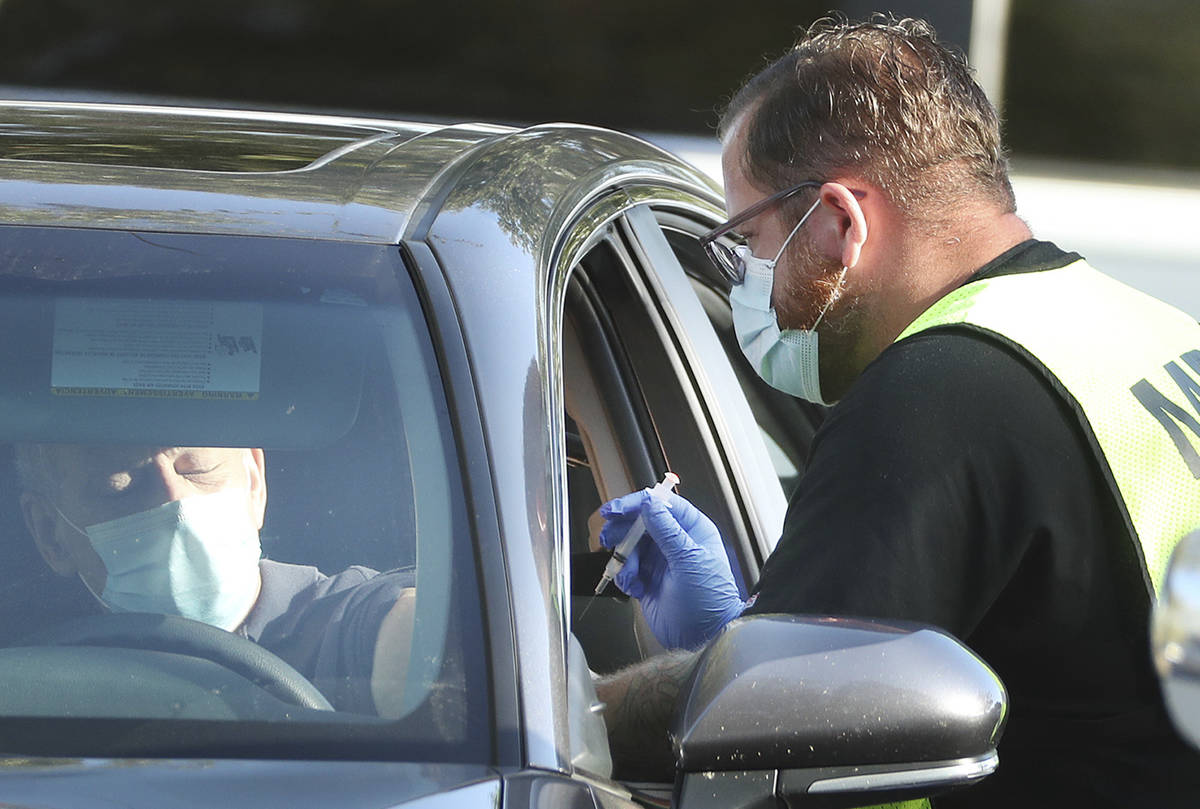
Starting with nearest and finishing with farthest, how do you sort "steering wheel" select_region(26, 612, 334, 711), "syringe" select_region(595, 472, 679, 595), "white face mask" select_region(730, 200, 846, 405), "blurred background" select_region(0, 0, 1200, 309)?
Answer: "steering wheel" select_region(26, 612, 334, 711) < "syringe" select_region(595, 472, 679, 595) < "white face mask" select_region(730, 200, 846, 405) < "blurred background" select_region(0, 0, 1200, 309)

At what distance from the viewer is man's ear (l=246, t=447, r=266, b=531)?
1641 mm

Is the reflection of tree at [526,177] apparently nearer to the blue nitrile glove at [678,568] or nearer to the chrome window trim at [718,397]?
the chrome window trim at [718,397]

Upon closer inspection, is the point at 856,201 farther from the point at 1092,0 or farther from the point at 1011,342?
the point at 1092,0

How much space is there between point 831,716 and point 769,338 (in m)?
1.19

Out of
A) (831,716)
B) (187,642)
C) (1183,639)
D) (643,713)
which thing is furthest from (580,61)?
(1183,639)

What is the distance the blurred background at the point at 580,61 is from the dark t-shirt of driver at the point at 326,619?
6.96 meters

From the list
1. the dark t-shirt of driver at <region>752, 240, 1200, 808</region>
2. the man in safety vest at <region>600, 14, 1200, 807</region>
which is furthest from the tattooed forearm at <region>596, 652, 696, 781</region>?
the dark t-shirt of driver at <region>752, 240, 1200, 808</region>

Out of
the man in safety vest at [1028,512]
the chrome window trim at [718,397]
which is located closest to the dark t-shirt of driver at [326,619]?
the man in safety vest at [1028,512]

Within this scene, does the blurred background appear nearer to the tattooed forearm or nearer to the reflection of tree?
the reflection of tree

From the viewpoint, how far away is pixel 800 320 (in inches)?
95.3

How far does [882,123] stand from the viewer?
2.23 m

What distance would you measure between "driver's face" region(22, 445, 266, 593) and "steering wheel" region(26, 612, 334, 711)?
0.07 meters

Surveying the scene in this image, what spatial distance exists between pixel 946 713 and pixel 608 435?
1266 mm

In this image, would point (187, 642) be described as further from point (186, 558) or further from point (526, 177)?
point (526, 177)
